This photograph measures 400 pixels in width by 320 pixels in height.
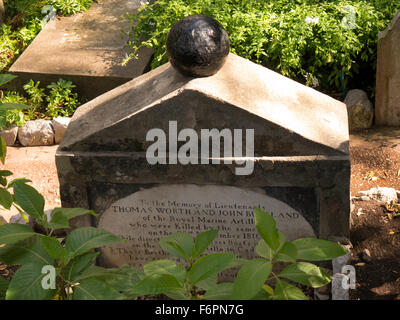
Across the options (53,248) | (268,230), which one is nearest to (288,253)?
(268,230)

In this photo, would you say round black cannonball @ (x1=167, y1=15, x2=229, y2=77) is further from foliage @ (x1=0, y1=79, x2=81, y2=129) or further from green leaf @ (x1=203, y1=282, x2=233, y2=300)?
foliage @ (x1=0, y1=79, x2=81, y2=129)

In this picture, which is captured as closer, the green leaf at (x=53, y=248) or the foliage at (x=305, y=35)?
the green leaf at (x=53, y=248)

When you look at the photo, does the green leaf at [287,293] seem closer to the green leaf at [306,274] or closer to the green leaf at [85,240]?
the green leaf at [306,274]

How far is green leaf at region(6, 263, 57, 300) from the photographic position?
5.08 ft

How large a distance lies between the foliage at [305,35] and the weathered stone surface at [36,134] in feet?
3.73

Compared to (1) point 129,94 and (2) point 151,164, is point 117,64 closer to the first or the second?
(1) point 129,94

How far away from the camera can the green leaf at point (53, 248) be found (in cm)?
161

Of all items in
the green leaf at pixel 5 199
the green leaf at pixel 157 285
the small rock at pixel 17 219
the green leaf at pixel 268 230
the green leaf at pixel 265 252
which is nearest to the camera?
the green leaf at pixel 157 285

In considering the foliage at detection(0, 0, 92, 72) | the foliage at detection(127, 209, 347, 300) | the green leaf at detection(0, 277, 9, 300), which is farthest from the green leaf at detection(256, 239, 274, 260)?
the foliage at detection(0, 0, 92, 72)

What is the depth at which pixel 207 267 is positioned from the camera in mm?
1535

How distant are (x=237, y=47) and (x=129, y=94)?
2.15 meters

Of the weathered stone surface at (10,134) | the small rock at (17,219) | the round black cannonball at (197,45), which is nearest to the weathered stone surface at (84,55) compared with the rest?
the weathered stone surface at (10,134)
